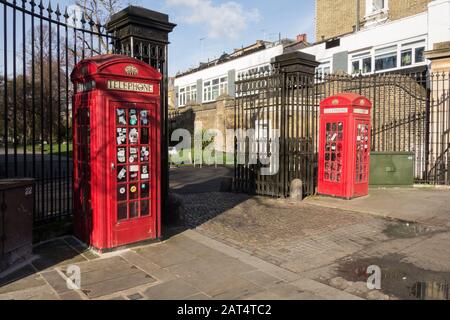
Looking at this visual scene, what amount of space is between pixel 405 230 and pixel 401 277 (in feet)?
8.54

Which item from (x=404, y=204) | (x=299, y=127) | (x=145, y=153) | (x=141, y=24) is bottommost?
(x=404, y=204)

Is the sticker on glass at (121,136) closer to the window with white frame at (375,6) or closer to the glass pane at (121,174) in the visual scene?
the glass pane at (121,174)

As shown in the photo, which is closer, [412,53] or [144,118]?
[144,118]

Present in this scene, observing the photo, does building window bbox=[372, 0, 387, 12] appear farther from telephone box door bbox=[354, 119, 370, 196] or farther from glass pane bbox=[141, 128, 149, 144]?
glass pane bbox=[141, 128, 149, 144]

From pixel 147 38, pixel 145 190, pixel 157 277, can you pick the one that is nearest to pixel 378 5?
pixel 147 38

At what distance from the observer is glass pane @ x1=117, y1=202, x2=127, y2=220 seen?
5676mm

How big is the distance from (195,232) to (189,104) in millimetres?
23805

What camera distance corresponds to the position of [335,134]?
10.2m

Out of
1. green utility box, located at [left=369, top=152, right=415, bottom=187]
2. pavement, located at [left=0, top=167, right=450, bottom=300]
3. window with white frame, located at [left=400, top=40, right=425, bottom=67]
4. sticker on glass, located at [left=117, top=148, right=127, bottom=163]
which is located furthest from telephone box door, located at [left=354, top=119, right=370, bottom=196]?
window with white frame, located at [left=400, top=40, right=425, bottom=67]

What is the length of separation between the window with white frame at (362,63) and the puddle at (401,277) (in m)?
16.9

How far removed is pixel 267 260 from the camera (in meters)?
5.49

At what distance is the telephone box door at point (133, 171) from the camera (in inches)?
221

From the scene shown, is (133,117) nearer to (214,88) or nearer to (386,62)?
(386,62)

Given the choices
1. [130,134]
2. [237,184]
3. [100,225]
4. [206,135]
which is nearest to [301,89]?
[237,184]
